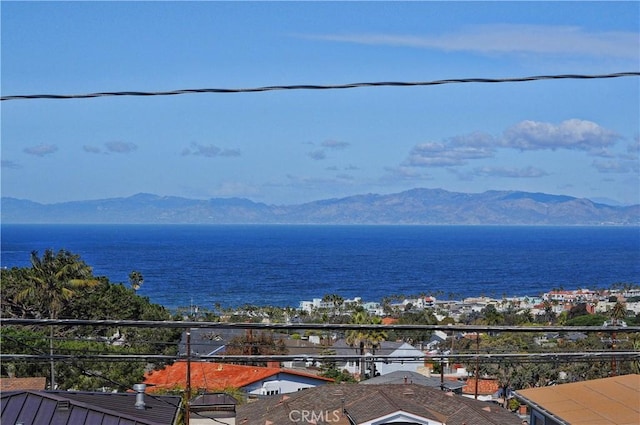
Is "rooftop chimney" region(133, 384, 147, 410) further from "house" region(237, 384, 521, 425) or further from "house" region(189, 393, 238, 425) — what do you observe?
"house" region(189, 393, 238, 425)

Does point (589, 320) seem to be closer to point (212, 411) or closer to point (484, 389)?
point (484, 389)

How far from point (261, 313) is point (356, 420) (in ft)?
194

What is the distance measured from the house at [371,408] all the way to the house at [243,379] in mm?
8125

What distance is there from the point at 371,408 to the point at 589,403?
24.4 ft

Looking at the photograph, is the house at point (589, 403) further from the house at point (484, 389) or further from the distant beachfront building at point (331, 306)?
the distant beachfront building at point (331, 306)

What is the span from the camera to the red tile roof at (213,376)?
3048 centimetres

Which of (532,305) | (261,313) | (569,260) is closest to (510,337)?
(261,313)

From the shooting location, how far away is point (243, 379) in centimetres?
3123

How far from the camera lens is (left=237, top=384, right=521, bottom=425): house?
18.8 m

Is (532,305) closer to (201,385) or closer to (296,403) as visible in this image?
(201,385)

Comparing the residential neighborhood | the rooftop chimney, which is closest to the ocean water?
the residential neighborhood

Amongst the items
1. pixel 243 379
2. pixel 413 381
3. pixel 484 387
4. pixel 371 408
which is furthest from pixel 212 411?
pixel 484 387

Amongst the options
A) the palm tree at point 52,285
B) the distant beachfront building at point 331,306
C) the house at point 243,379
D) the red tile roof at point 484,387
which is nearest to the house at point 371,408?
the house at point 243,379

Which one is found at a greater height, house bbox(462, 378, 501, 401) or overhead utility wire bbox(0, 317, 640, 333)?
overhead utility wire bbox(0, 317, 640, 333)
